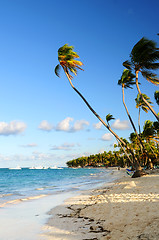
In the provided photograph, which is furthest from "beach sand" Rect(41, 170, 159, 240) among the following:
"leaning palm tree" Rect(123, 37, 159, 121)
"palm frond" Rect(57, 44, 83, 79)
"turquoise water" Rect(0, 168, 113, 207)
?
"palm frond" Rect(57, 44, 83, 79)

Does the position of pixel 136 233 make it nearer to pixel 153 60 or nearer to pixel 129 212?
pixel 129 212

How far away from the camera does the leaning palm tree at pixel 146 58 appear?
14578 mm

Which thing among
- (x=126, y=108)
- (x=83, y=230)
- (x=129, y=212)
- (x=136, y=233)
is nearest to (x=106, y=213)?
(x=129, y=212)

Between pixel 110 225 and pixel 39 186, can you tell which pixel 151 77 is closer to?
pixel 110 225

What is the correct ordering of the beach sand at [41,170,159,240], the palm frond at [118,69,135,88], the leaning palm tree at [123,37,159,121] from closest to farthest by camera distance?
1. the beach sand at [41,170,159,240]
2. the leaning palm tree at [123,37,159,121]
3. the palm frond at [118,69,135,88]

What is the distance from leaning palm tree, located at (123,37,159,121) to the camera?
47.8ft

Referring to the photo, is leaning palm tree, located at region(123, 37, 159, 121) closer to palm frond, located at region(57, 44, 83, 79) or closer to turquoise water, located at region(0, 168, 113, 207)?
palm frond, located at region(57, 44, 83, 79)

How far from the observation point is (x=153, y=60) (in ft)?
49.1

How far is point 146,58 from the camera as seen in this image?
15.1m

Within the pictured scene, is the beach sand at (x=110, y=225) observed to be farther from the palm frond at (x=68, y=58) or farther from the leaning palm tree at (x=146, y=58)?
the palm frond at (x=68, y=58)

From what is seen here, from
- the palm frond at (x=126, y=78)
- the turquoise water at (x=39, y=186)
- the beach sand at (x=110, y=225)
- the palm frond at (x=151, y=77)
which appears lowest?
the turquoise water at (x=39, y=186)

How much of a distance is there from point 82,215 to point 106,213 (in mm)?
945

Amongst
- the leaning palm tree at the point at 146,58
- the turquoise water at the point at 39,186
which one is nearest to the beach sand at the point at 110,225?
the turquoise water at the point at 39,186

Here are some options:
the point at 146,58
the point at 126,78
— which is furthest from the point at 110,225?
the point at 126,78
